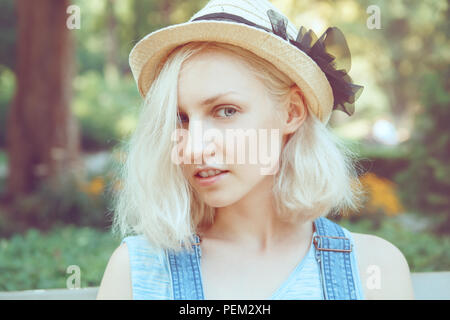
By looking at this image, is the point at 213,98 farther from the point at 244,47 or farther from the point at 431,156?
the point at 431,156

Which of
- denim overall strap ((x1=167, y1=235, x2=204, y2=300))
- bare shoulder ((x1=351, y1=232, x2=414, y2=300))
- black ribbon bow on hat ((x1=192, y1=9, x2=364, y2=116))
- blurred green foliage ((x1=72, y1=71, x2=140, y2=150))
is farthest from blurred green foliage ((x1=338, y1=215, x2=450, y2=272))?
blurred green foliage ((x1=72, y1=71, x2=140, y2=150))

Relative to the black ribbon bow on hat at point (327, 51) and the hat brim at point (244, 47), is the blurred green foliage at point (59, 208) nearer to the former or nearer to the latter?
the hat brim at point (244, 47)

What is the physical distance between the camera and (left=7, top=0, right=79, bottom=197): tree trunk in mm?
6516

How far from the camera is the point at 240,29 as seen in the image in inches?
68.6

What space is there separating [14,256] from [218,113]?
2.66 m

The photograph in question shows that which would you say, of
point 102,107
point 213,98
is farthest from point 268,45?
point 102,107

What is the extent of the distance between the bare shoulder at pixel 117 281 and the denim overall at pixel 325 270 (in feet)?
0.51

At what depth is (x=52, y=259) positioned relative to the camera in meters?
3.63

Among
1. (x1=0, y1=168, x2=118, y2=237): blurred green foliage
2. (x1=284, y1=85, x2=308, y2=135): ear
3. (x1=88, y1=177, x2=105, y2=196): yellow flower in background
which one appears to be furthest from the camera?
(x1=88, y1=177, x2=105, y2=196): yellow flower in background

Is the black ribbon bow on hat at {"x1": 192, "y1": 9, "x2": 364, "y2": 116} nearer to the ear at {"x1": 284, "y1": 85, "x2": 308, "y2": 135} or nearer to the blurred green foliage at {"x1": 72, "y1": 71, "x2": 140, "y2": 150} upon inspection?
the ear at {"x1": 284, "y1": 85, "x2": 308, "y2": 135}

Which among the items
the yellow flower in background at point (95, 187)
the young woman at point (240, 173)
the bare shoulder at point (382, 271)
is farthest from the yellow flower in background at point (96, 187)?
the bare shoulder at point (382, 271)

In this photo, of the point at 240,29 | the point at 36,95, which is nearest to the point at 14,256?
the point at 240,29

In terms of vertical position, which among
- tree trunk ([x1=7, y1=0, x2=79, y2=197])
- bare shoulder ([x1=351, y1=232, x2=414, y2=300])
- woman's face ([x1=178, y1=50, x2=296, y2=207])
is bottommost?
bare shoulder ([x1=351, y1=232, x2=414, y2=300])
